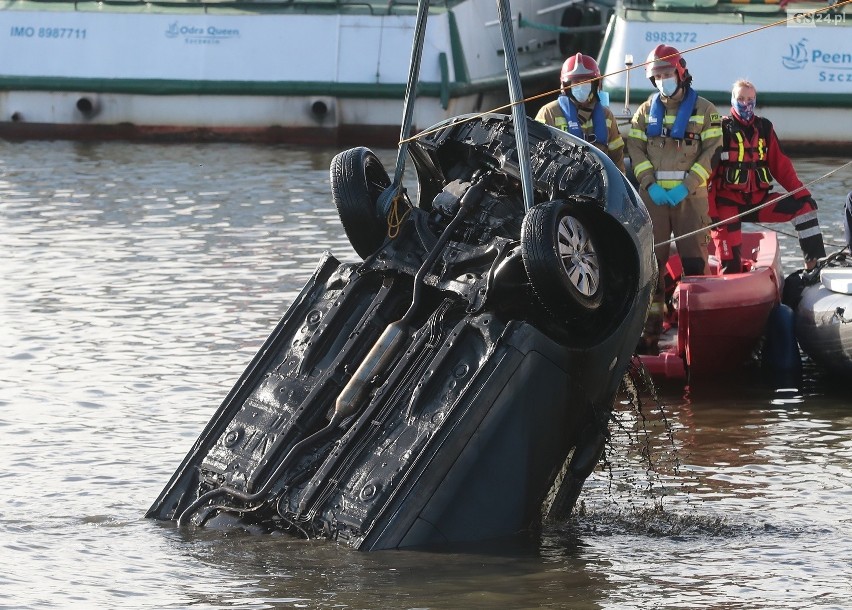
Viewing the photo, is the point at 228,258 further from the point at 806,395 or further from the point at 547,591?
the point at 547,591

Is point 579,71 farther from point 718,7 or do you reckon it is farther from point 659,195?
point 718,7

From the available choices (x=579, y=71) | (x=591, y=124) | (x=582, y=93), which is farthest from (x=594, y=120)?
(x=579, y=71)

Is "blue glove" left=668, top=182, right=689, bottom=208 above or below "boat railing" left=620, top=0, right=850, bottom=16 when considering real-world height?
below

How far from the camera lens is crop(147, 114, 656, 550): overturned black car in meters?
7.08

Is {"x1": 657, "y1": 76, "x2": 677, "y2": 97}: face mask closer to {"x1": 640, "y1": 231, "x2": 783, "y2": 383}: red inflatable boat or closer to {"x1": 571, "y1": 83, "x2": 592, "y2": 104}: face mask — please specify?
{"x1": 571, "y1": 83, "x2": 592, "y2": 104}: face mask

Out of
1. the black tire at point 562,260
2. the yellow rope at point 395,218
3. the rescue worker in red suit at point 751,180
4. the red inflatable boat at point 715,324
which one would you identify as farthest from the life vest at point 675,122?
the black tire at point 562,260

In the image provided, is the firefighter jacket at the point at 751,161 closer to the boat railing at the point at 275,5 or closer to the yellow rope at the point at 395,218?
the yellow rope at the point at 395,218

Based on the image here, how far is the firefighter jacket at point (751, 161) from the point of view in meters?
12.0

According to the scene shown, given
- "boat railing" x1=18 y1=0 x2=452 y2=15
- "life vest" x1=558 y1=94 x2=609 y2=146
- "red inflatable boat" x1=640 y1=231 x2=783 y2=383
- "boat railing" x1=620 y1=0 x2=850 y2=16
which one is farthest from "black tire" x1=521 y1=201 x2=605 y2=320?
"boat railing" x1=18 y1=0 x2=452 y2=15

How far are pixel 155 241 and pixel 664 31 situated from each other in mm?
8372

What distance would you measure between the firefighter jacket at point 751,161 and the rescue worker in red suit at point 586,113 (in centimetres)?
80

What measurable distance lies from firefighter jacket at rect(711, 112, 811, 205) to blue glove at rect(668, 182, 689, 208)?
0.50 m

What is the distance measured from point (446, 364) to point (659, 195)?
4.67 meters

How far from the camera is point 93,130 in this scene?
24062 mm
